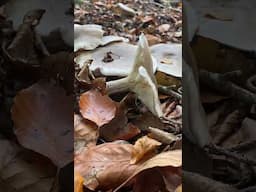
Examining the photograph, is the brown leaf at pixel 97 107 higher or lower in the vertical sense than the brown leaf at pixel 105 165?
lower

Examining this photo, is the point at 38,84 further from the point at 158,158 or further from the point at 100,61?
A: the point at 100,61

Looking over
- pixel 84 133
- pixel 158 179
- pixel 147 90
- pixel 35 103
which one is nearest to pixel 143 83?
pixel 147 90

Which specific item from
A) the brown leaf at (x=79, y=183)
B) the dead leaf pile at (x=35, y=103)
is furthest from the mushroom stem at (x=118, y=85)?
the dead leaf pile at (x=35, y=103)

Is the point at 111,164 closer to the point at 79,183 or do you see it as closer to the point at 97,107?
the point at 79,183

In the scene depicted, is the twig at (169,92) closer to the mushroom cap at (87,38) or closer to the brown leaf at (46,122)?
the mushroom cap at (87,38)

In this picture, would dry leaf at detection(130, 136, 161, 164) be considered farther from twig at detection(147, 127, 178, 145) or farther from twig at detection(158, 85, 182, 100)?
twig at detection(158, 85, 182, 100)

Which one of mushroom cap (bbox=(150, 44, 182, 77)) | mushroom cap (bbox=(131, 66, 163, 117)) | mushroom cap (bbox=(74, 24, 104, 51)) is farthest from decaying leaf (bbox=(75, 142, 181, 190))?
mushroom cap (bbox=(74, 24, 104, 51))
